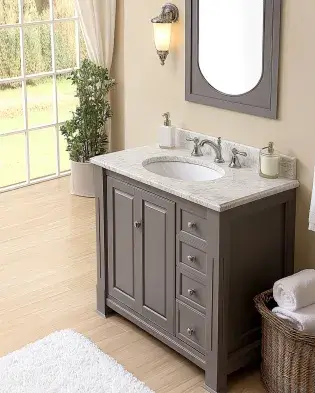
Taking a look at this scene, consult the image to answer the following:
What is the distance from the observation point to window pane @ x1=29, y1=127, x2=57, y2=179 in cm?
598

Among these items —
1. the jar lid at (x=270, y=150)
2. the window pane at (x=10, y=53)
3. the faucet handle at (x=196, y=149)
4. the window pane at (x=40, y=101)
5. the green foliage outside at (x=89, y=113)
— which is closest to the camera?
the jar lid at (x=270, y=150)

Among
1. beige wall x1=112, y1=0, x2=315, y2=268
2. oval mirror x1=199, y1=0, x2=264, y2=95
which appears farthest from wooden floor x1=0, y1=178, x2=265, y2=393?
oval mirror x1=199, y1=0, x2=264, y2=95

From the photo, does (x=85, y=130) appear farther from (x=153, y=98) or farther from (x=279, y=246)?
(x=279, y=246)

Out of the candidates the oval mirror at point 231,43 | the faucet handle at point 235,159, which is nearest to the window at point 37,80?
the oval mirror at point 231,43

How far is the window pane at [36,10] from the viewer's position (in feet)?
18.4

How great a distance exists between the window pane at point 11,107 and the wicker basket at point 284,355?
3018 mm

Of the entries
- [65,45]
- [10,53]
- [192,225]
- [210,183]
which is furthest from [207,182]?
[10,53]

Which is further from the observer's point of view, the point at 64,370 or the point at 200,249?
the point at 64,370

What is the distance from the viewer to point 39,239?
495cm

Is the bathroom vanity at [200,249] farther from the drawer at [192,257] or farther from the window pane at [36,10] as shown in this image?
the window pane at [36,10]

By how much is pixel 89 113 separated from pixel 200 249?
7.46ft

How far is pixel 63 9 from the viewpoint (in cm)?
578

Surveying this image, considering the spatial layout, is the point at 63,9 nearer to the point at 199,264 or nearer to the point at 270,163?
the point at 270,163

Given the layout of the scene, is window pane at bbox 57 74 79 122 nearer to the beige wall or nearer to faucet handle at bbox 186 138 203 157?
the beige wall
